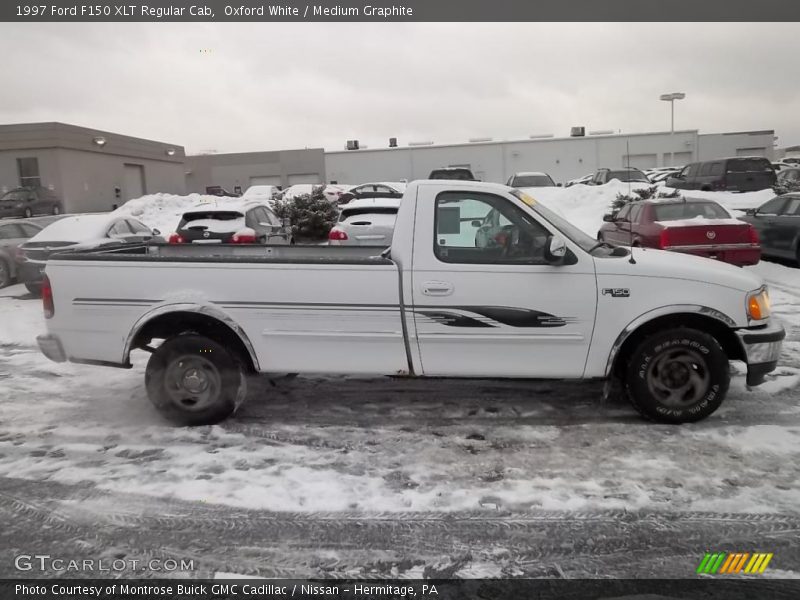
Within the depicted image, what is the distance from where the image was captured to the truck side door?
4.86m

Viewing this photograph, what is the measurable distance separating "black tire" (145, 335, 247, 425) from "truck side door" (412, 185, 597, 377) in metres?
1.53

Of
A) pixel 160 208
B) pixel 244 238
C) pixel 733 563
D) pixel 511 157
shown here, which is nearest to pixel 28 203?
pixel 160 208

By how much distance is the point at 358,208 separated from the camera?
452 inches

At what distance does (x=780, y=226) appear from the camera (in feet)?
41.0

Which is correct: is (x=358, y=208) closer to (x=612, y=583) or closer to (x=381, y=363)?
(x=381, y=363)

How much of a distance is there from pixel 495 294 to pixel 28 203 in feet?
106

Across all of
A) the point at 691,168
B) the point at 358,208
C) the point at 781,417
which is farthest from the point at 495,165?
the point at 781,417

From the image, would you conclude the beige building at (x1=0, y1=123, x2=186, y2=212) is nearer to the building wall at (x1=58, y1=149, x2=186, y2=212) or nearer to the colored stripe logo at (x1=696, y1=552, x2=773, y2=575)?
the building wall at (x1=58, y1=149, x2=186, y2=212)

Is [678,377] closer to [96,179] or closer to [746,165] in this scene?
[746,165]

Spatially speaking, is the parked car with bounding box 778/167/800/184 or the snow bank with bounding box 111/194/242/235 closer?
the parked car with bounding box 778/167/800/184

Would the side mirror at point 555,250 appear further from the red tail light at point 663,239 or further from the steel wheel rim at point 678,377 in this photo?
the red tail light at point 663,239

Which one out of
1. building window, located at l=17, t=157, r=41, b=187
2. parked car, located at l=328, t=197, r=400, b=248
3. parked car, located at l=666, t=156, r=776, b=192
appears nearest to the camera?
parked car, located at l=328, t=197, r=400, b=248

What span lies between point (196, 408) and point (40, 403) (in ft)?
5.96

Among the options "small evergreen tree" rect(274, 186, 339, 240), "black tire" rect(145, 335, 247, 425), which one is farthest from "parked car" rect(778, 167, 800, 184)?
"black tire" rect(145, 335, 247, 425)
